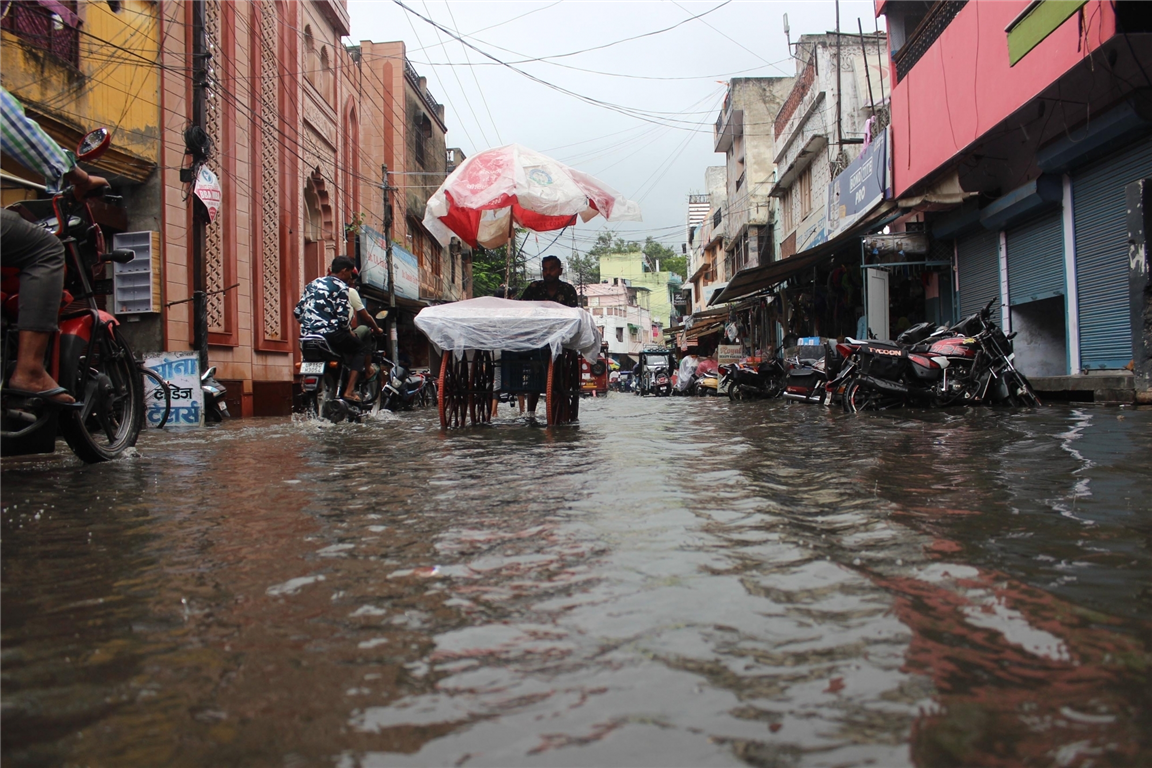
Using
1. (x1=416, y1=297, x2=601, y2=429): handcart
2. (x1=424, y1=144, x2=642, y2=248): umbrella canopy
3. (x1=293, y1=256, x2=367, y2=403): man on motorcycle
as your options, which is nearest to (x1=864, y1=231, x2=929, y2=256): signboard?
(x1=424, y1=144, x2=642, y2=248): umbrella canopy

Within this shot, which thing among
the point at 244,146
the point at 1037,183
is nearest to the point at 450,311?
the point at 1037,183

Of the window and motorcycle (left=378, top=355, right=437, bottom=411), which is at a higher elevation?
the window

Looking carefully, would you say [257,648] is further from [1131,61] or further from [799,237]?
[799,237]

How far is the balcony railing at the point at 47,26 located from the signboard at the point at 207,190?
1.85 meters

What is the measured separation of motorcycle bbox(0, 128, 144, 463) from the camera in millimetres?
4160

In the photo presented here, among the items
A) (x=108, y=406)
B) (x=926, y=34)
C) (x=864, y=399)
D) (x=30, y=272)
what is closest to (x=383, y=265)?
(x=926, y=34)

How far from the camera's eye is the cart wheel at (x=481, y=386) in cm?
830

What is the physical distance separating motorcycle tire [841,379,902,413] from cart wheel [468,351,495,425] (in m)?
4.49

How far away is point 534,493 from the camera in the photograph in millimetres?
3488

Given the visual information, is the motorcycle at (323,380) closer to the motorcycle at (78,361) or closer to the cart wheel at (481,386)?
the cart wheel at (481,386)

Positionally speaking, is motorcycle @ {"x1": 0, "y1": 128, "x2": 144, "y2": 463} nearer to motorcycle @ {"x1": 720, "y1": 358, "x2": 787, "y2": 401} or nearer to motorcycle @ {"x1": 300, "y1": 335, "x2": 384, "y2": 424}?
motorcycle @ {"x1": 300, "y1": 335, "x2": 384, "y2": 424}

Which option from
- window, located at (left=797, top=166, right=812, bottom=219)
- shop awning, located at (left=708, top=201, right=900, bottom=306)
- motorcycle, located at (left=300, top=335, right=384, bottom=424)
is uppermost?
window, located at (left=797, top=166, right=812, bottom=219)

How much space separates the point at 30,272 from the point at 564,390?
15.6ft

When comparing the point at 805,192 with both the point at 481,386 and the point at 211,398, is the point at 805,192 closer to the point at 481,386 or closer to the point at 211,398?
the point at 211,398
